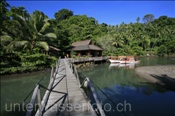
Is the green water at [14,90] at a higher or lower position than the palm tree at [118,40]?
lower

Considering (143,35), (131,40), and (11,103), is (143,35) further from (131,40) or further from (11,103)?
(11,103)

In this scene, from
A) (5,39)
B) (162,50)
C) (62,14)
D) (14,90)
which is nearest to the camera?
(14,90)

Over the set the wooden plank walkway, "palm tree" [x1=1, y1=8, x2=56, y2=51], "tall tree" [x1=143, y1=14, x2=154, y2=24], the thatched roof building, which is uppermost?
"tall tree" [x1=143, y1=14, x2=154, y2=24]

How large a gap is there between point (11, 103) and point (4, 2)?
1712cm

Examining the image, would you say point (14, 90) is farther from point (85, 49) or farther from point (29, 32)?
point (85, 49)

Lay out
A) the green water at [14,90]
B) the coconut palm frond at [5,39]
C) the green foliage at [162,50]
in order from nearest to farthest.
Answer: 1. the green water at [14,90]
2. the coconut palm frond at [5,39]
3. the green foliage at [162,50]

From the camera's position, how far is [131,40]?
1890 inches

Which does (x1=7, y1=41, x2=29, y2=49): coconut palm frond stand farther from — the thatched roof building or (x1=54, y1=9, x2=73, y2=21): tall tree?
(x1=54, y1=9, x2=73, y2=21): tall tree

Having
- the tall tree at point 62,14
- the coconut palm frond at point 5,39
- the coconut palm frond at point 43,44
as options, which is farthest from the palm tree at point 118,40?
the coconut palm frond at point 5,39

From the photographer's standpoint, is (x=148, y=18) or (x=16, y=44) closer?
(x=16, y=44)

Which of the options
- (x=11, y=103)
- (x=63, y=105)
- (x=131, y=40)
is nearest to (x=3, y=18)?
(x=11, y=103)

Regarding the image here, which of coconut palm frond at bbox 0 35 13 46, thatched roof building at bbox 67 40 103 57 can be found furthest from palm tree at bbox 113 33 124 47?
coconut palm frond at bbox 0 35 13 46

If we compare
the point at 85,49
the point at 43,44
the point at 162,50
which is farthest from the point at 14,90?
the point at 162,50

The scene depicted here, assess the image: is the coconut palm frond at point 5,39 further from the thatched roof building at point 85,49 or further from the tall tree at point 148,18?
the tall tree at point 148,18
